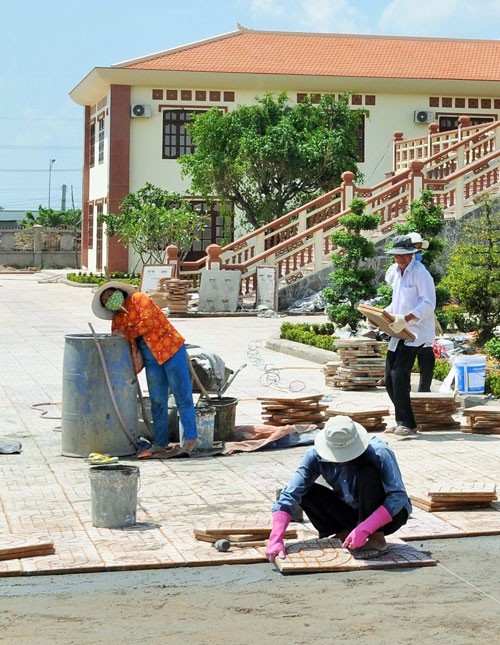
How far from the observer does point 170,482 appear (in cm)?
1008

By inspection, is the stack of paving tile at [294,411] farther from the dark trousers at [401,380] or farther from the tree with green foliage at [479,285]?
the tree with green foliage at [479,285]

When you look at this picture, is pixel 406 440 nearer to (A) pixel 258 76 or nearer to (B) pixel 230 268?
(B) pixel 230 268

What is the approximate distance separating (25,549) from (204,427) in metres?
3.84

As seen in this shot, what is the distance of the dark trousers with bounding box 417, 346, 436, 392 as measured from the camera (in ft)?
A: 40.9

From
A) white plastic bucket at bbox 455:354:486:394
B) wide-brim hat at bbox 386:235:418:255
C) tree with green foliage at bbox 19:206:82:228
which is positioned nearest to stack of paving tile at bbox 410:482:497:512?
wide-brim hat at bbox 386:235:418:255

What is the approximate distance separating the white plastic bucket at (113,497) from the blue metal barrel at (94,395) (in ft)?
8.50

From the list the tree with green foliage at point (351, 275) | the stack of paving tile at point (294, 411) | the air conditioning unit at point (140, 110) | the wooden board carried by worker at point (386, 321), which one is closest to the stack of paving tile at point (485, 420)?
the wooden board carried by worker at point (386, 321)

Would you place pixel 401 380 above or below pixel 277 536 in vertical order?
above

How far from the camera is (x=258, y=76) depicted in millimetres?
43375

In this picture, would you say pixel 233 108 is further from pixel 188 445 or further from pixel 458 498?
pixel 458 498

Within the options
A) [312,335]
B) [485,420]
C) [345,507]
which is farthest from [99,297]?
[312,335]

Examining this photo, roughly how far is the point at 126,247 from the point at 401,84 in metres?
10.8

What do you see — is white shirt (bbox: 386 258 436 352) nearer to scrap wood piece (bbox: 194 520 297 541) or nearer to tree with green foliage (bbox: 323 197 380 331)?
scrap wood piece (bbox: 194 520 297 541)

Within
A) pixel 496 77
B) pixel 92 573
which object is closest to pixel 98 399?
pixel 92 573
